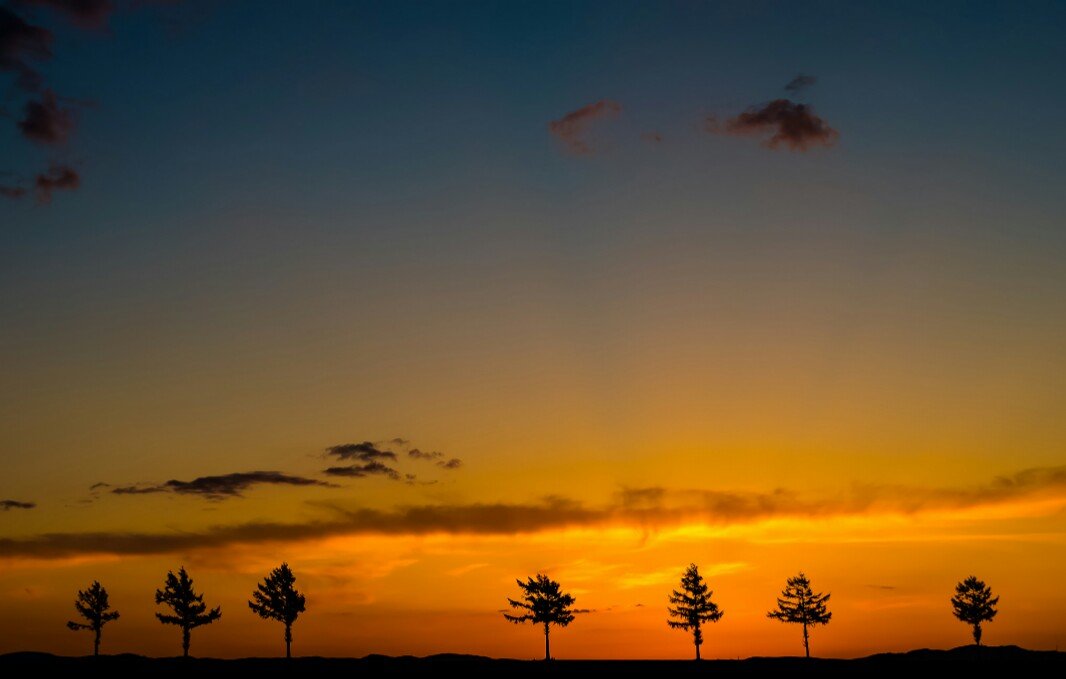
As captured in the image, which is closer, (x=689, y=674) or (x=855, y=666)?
(x=689, y=674)

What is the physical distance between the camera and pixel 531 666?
87750mm

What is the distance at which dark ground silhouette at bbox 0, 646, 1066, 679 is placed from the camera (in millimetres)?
81000

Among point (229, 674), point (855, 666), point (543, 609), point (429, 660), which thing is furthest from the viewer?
point (543, 609)

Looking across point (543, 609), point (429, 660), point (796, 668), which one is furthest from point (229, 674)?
point (796, 668)

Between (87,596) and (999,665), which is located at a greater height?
(87,596)

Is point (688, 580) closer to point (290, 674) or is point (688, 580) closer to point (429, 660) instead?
point (429, 660)

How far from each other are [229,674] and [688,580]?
45645 mm

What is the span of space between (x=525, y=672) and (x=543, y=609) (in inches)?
839

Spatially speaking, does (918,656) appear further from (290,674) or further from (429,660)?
(290,674)

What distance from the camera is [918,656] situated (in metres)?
96.5

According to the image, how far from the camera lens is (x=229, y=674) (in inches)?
3177

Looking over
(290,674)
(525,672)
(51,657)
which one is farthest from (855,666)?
(51,657)

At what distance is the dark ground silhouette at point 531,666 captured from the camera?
3189 inches

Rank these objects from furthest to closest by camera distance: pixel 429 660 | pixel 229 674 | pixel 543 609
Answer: pixel 543 609
pixel 429 660
pixel 229 674
